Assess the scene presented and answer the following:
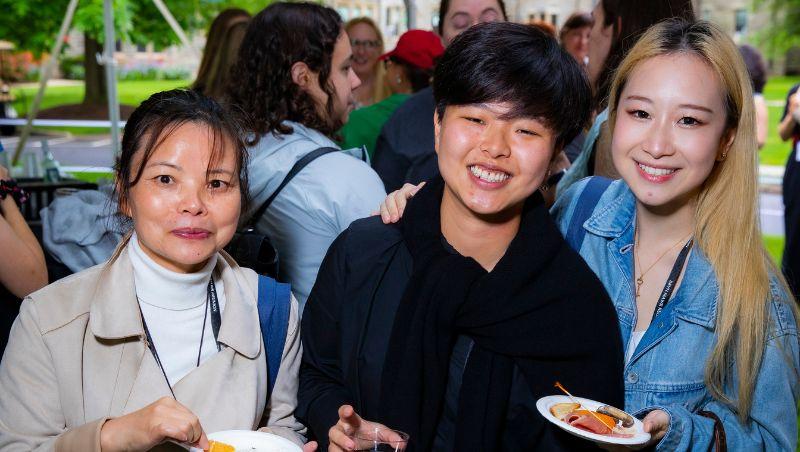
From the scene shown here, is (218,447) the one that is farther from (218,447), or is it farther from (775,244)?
(775,244)

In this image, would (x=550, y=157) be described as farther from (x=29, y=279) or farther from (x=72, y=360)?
(x=29, y=279)

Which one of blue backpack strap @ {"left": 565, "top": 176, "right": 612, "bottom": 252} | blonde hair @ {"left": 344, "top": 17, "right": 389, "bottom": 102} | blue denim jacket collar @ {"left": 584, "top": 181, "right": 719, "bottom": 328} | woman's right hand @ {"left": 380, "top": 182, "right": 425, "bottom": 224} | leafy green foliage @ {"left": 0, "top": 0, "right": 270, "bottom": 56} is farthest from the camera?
leafy green foliage @ {"left": 0, "top": 0, "right": 270, "bottom": 56}

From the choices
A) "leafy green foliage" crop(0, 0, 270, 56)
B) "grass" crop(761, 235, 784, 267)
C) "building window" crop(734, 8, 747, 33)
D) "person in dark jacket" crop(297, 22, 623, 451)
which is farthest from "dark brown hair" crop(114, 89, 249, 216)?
"building window" crop(734, 8, 747, 33)

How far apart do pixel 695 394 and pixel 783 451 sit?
0.89 feet

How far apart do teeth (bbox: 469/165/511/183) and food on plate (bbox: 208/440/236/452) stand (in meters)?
0.89

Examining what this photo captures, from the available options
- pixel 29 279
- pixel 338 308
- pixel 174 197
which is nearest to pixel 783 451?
pixel 338 308

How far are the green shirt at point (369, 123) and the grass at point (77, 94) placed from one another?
61.7 feet

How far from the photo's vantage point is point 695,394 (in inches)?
86.7

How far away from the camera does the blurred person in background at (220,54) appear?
4.27m

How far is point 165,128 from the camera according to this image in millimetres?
2127

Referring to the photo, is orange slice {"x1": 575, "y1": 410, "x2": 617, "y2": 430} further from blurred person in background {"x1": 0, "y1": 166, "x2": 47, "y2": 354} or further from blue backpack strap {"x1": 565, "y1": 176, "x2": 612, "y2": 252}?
blurred person in background {"x1": 0, "y1": 166, "x2": 47, "y2": 354}

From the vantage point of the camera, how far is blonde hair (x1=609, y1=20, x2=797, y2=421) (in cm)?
214

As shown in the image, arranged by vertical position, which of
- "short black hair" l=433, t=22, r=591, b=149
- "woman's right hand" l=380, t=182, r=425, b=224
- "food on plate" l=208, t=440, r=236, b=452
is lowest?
"food on plate" l=208, t=440, r=236, b=452

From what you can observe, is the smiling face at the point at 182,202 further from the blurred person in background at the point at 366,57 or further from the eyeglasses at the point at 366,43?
the eyeglasses at the point at 366,43
